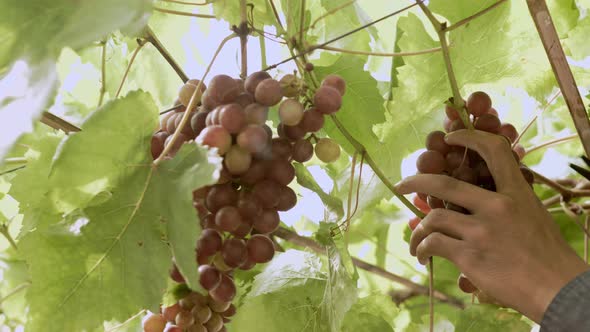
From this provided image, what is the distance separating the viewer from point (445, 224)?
0.72m

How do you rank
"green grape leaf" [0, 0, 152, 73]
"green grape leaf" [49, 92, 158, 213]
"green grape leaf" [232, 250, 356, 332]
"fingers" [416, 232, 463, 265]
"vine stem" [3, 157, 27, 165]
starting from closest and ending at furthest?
1. "green grape leaf" [0, 0, 152, 73]
2. "green grape leaf" [49, 92, 158, 213]
3. "fingers" [416, 232, 463, 265]
4. "green grape leaf" [232, 250, 356, 332]
5. "vine stem" [3, 157, 27, 165]

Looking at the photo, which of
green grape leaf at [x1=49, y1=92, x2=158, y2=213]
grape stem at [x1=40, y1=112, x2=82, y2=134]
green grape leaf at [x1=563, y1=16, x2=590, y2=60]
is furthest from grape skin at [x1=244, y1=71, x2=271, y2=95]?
green grape leaf at [x1=563, y1=16, x2=590, y2=60]

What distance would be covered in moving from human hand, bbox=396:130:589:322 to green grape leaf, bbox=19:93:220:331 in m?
0.29

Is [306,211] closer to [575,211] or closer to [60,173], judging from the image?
[575,211]

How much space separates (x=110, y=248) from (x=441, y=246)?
1.14 ft

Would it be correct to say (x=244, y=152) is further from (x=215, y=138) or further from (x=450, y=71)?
(x=450, y=71)

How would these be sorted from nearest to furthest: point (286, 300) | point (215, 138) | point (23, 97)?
point (23, 97) → point (215, 138) → point (286, 300)

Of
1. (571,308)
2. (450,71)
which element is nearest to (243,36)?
(450,71)

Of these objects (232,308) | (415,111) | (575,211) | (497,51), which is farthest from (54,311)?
(575,211)

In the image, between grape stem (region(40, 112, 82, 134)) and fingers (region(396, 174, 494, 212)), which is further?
grape stem (region(40, 112, 82, 134))

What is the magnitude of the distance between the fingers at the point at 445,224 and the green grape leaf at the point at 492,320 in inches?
5.9

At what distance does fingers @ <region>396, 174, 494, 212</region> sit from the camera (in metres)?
0.70

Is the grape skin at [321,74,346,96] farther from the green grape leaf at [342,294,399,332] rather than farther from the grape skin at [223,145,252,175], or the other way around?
the green grape leaf at [342,294,399,332]

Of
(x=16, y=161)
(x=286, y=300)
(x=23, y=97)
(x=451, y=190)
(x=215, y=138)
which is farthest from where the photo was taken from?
(x=16, y=161)
